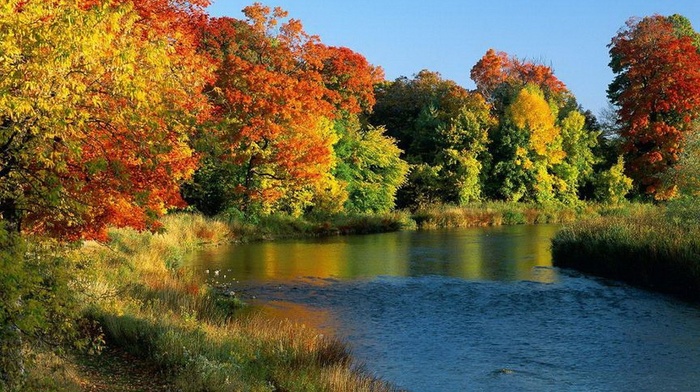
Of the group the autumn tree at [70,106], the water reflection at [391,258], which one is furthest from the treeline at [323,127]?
the water reflection at [391,258]

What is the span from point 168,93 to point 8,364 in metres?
5.30

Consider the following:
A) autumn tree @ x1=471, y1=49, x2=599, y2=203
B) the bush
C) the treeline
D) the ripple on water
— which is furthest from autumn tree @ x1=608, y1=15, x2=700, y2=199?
the bush

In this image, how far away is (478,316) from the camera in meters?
18.0

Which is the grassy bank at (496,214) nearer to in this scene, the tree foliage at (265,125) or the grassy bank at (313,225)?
the grassy bank at (313,225)

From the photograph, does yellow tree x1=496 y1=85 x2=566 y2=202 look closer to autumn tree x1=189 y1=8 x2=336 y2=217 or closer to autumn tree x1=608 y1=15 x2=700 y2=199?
autumn tree x1=608 y1=15 x2=700 y2=199

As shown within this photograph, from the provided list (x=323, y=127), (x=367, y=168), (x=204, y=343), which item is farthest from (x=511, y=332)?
(x=367, y=168)

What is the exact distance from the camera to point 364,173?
46812mm

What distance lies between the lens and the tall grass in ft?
33.2

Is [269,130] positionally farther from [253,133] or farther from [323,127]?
[323,127]

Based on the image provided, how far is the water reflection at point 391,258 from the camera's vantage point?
81.9 feet

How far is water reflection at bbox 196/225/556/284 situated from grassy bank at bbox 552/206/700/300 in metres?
1.44

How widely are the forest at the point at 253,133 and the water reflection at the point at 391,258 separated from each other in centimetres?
460

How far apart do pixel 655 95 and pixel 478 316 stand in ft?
131

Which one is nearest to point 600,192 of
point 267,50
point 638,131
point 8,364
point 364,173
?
point 638,131
